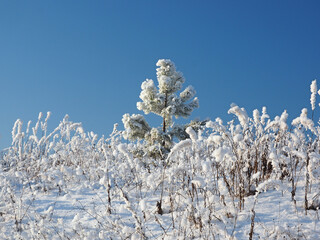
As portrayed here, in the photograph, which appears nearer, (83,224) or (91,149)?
(83,224)

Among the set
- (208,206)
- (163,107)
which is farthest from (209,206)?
(163,107)

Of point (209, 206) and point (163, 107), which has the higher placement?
point (163, 107)

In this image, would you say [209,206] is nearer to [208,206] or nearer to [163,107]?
[208,206]

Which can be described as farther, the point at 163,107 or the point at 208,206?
the point at 163,107

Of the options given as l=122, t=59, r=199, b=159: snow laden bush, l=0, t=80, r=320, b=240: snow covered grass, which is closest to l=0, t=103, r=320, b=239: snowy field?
l=0, t=80, r=320, b=240: snow covered grass

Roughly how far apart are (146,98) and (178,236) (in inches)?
395

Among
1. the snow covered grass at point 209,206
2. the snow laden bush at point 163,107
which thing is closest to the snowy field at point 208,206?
the snow covered grass at point 209,206

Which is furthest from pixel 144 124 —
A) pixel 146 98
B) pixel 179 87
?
pixel 179 87

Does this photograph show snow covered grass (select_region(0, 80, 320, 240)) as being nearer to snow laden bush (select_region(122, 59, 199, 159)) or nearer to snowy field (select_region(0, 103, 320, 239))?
snowy field (select_region(0, 103, 320, 239))

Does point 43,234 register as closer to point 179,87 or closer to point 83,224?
point 83,224

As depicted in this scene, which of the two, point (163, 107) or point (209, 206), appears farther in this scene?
point (163, 107)

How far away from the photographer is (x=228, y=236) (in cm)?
261

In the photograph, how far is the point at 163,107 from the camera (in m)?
12.8

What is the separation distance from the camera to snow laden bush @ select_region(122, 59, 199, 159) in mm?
12068
